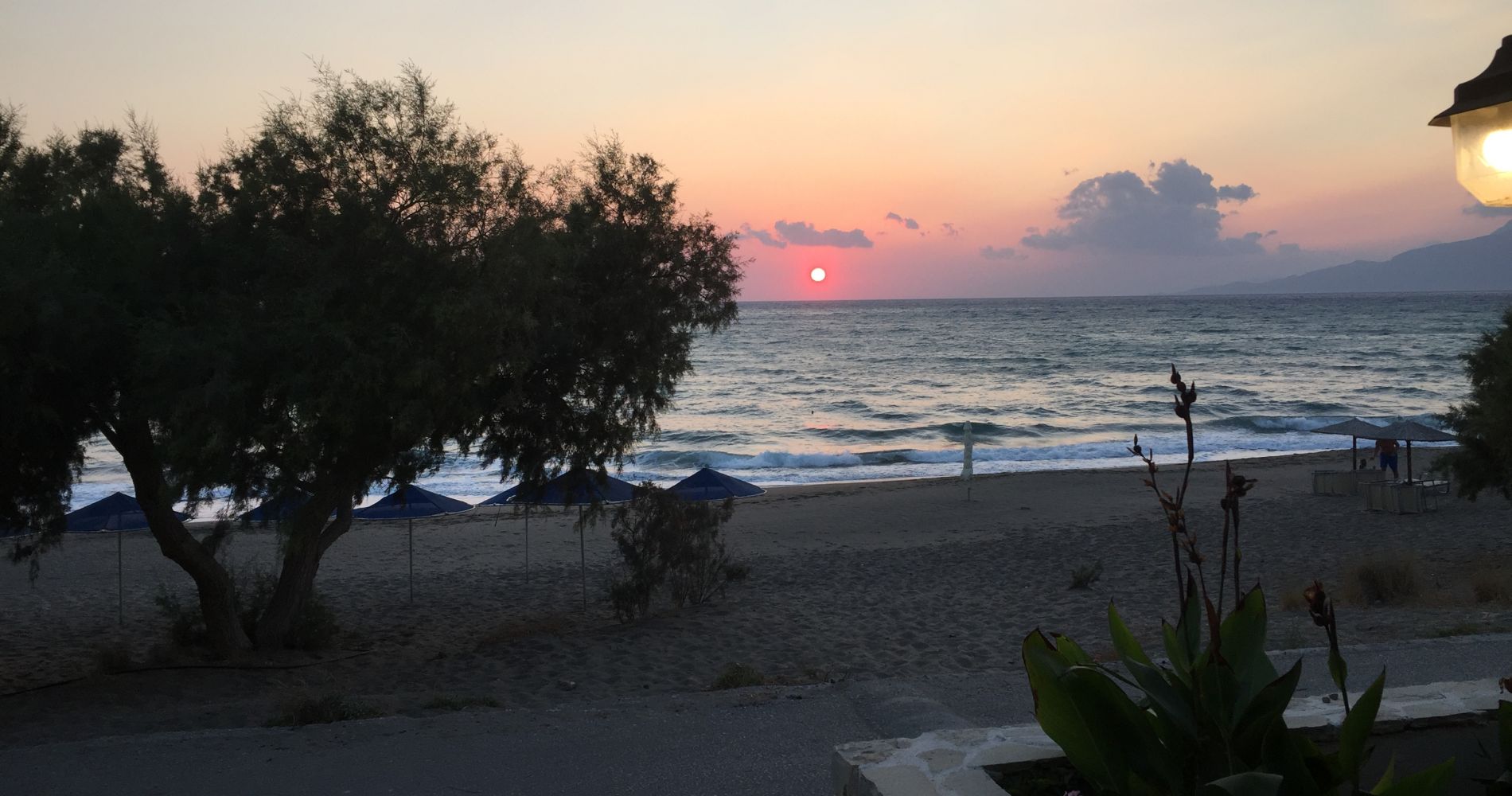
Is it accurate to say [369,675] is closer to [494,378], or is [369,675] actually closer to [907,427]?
[494,378]

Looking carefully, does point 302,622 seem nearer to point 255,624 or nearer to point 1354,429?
point 255,624

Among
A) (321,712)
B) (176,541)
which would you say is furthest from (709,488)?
(321,712)

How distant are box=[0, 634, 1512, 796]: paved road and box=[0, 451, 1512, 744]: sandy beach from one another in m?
1.10

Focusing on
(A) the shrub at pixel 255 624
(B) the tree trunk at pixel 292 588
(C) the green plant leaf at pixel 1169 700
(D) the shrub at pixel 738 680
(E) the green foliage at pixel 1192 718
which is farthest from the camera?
(A) the shrub at pixel 255 624

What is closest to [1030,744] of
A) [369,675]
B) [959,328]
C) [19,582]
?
[369,675]

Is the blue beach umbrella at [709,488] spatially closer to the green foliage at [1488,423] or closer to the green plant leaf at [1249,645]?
the green foliage at [1488,423]

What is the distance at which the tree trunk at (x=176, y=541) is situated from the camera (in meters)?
8.82

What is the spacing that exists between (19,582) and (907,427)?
99.3 ft

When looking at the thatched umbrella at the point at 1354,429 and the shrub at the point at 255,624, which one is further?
the thatched umbrella at the point at 1354,429

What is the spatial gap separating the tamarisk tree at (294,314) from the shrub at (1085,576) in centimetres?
651

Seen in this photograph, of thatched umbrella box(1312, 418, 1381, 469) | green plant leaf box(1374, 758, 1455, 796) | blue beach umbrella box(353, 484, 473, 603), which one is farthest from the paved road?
thatched umbrella box(1312, 418, 1381, 469)

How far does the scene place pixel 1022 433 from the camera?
39094 mm

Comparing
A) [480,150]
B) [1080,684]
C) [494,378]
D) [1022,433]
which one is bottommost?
[1022,433]

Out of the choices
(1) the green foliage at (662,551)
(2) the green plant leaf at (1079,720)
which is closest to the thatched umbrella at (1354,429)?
(1) the green foliage at (662,551)
